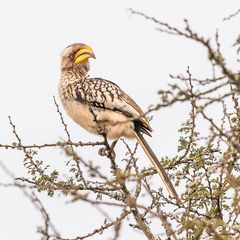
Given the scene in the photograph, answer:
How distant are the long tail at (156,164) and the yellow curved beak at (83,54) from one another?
123 centimetres

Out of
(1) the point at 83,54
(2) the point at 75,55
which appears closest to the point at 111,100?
(1) the point at 83,54

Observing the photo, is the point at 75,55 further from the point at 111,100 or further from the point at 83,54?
the point at 111,100

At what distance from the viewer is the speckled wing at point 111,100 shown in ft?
17.3

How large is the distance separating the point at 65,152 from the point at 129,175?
14.2 inches

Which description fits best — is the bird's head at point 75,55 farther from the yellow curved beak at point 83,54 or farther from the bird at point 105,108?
the bird at point 105,108

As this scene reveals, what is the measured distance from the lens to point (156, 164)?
14.9 ft

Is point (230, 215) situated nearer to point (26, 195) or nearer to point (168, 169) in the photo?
point (168, 169)

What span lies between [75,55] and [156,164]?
2169 mm

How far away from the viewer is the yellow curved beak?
6.01 m

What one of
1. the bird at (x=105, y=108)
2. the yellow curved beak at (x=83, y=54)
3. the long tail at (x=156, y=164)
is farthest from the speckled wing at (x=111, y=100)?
the yellow curved beak at (x=83, y=54)

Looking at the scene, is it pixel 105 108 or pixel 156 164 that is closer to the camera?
pixel 156 164

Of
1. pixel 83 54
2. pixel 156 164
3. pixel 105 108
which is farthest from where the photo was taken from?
pixel 83 54

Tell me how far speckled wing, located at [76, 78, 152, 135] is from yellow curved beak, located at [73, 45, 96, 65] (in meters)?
0.47

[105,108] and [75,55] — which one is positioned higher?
[75,55]
